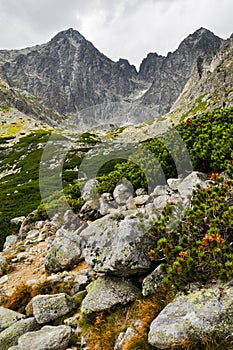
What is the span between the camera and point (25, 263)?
10.4 meters

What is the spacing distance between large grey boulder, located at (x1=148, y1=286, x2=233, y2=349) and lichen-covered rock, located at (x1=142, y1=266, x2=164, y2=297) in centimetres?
87

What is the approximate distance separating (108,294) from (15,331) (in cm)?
246

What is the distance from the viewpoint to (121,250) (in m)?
6.48

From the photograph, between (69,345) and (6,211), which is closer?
(69,345)

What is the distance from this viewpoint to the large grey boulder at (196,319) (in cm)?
438

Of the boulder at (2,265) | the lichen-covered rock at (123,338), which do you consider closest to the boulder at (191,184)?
the lichen-covered rock at (123,338)

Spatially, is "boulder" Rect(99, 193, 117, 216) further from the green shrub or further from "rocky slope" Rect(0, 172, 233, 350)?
the green shrub

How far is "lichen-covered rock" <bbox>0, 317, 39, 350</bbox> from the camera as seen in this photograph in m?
6.54

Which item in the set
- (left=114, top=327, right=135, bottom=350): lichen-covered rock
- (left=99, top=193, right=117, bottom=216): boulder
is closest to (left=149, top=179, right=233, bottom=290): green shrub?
(left=114, top=327, right=135, bottom=350): lichen-covered rock

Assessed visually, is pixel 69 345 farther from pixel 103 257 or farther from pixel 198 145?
pixel 198 145

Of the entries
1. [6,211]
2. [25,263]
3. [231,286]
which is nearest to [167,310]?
[231,286]

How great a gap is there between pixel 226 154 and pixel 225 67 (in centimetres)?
11811

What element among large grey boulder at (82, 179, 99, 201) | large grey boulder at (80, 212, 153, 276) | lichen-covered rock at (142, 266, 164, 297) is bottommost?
lichen-covered rock at (142, 266, 164, 297)

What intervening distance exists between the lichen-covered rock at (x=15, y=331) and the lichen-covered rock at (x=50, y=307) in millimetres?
210
